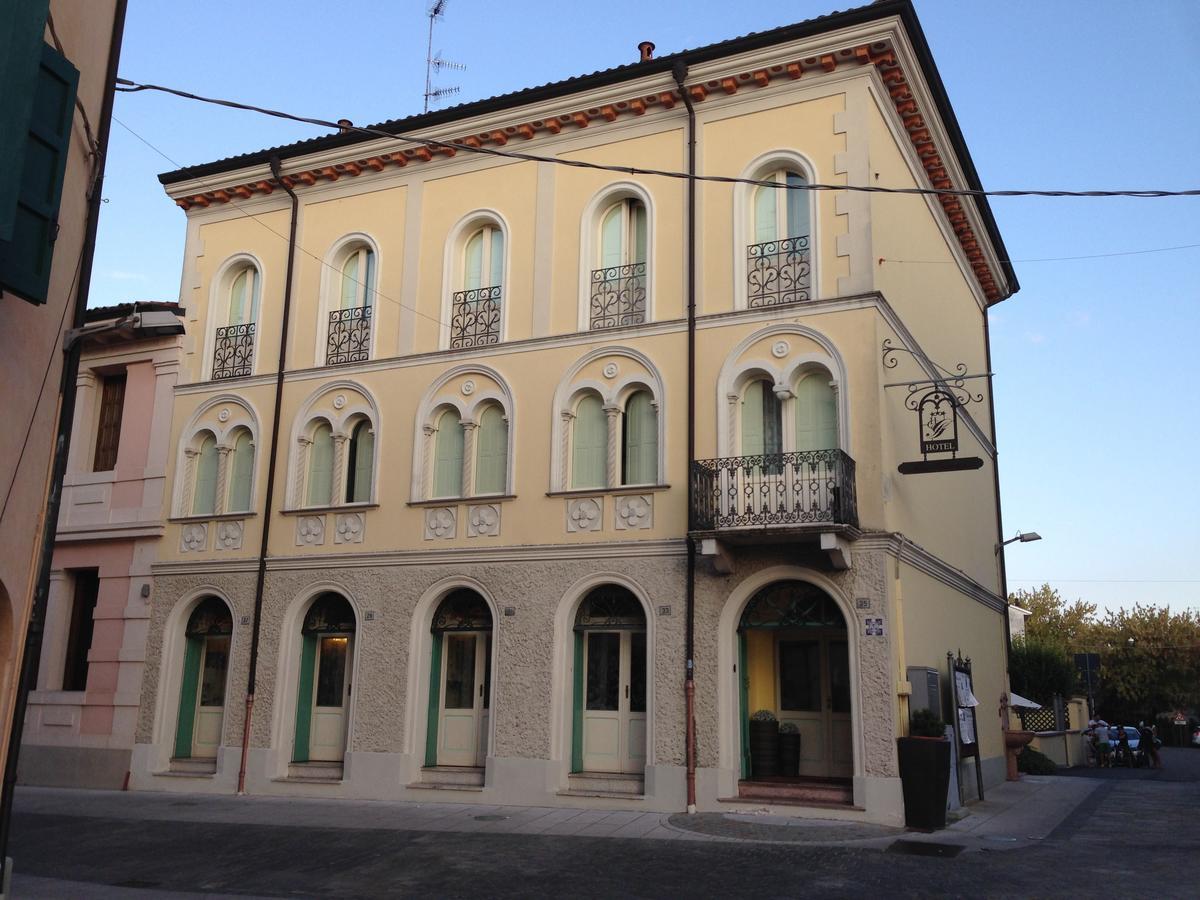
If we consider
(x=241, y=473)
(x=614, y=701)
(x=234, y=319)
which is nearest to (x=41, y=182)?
(x=614, y=701)

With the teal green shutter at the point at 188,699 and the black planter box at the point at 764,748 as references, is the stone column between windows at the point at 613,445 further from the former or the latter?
the teal green shutter at the point at 188,699

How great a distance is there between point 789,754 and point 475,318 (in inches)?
342

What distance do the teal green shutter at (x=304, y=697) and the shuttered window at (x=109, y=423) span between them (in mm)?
5770

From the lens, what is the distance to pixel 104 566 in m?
20.3

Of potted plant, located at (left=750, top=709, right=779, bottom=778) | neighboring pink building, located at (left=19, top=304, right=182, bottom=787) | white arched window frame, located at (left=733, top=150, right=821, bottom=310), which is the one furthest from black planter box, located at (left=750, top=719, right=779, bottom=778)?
neighboring pink building, located at (left=19, top=304, right=182, bottom=787)

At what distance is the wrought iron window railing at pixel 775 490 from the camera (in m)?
14.5

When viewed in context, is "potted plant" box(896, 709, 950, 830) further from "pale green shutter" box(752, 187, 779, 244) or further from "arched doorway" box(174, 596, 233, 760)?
"arched doorway" box(174, 596, 233, 760)

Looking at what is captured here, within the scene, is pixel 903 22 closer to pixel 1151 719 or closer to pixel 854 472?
pixel 854 472

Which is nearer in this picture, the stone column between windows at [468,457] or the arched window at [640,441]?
the arched window at [640,441]

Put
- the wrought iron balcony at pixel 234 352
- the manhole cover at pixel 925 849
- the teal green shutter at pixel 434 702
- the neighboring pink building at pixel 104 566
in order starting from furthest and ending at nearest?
the wrought iron balcony at pixel 234 352, the neighboring pink building at pixel 104 566, the teal green shutter at pixel 434 702, the manhole cover at pixel 925 849

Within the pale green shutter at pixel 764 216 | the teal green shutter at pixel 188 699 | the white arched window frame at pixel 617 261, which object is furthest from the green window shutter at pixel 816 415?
the teal green shutter at pixel 188 699

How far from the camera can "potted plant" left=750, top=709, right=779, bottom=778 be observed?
1529 cm

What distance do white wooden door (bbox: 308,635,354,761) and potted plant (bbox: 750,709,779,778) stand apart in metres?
6.87

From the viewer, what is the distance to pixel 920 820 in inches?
531
